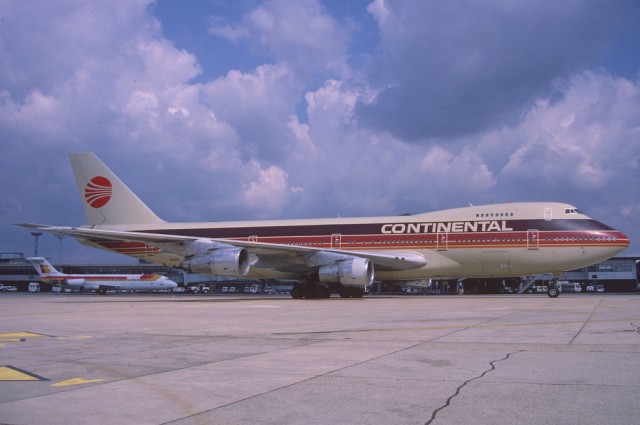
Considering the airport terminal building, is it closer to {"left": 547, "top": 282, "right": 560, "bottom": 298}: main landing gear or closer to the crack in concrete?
{"left": 547, "top": 282, "right": 560, "bottom": 298}: main landing gear

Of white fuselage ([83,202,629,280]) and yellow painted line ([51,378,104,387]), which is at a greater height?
white fuselage ([83,202,629,280])

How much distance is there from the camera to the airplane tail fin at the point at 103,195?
35094 millimetres

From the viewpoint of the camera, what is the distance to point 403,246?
2956 cm

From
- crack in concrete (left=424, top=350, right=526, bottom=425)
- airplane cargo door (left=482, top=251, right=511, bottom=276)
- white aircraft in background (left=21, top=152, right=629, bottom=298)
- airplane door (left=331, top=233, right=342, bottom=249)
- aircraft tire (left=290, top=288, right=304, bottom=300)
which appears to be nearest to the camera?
crack in concrete (left=424, top=350, right=526, bottom=425)

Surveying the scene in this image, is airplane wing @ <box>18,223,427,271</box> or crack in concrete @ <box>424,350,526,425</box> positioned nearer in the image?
crack in concrete @ <box>424,350,526,425</box>

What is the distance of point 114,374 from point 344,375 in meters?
2.57

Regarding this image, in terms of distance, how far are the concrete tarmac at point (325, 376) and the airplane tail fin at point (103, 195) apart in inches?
995

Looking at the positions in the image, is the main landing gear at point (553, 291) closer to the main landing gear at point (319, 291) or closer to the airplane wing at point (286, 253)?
the airplane wing at point (286, 253)

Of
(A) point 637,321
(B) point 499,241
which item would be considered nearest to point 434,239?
(B) point 499,241

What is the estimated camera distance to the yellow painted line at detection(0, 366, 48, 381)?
6207 mm

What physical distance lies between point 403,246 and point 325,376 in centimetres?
2366

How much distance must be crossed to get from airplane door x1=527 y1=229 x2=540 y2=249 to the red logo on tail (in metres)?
24.1

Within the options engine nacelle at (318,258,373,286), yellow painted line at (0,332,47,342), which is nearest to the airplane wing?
engine nacelle at (318,258,373,286)

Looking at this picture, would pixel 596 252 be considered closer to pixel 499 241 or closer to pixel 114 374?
pixel 499 241
